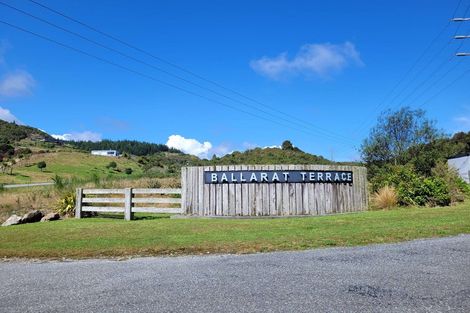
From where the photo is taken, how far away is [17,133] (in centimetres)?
11844

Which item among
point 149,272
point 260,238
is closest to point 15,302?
point 149,272

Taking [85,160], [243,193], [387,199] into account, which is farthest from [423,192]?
[85,160]

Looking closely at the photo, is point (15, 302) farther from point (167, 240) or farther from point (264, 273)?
point (167, 240)

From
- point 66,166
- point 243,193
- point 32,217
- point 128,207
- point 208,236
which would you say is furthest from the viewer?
point 66,166

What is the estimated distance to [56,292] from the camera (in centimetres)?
562

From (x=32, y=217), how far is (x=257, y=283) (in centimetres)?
1292

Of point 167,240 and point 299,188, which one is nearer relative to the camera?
point 167,240

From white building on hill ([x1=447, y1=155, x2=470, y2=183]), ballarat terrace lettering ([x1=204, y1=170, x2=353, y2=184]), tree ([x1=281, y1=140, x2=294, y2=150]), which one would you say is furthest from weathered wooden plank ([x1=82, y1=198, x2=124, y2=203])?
tree ([x1=281, y1=140, x2=294, y2=150])

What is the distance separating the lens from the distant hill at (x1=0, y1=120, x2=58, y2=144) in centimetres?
10988

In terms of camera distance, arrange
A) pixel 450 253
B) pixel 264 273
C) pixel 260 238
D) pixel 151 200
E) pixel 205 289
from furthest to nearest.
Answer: pixel 151 200 → pixel 260 238 → pixel 450 253 → pixel 264 273 → pixel 205 289

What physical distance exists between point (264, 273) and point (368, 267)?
1681 millimetres

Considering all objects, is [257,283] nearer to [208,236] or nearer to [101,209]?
[208,236]

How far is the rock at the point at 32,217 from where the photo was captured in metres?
15.5

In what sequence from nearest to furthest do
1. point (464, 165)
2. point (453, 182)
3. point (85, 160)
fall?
point (453, 182)
point (464, 165)
point (85, 160)
